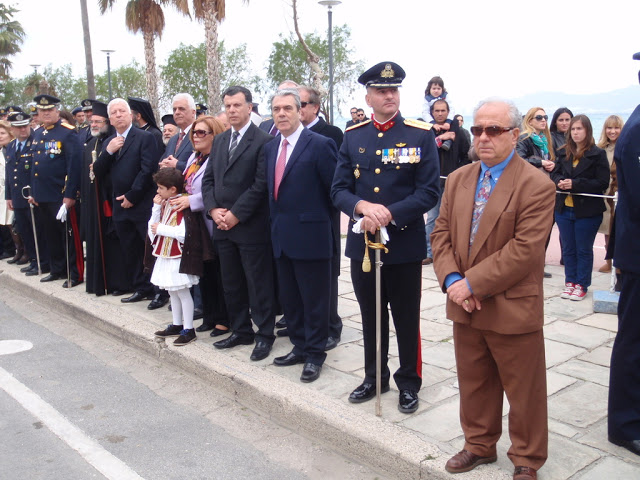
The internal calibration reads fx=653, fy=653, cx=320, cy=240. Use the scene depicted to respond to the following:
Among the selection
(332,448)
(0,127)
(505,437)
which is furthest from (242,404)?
(0,127)

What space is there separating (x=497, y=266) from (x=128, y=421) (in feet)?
9.11

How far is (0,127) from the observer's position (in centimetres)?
989

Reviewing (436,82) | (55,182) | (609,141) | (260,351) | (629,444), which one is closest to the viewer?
(629,444)

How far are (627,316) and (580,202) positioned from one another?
345cm

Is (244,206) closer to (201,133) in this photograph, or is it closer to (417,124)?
(201,133)

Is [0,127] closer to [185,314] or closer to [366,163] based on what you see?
[185,314]

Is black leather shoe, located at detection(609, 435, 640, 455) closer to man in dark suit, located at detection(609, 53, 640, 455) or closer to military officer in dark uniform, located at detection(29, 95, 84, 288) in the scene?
man in dark suit, located at detection(609, 53, 640, 455)

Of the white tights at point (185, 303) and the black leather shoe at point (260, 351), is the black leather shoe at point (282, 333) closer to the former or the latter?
the black leather shoe at point (260, 351)

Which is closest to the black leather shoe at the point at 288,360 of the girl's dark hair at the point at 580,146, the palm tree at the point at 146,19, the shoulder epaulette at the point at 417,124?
the shoulder epaulette at the point at 417,124

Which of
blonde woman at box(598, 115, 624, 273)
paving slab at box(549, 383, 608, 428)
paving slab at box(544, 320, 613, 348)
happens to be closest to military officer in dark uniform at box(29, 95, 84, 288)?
paving slab at box(544, 320, 613, 348)

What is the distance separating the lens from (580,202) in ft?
22.0

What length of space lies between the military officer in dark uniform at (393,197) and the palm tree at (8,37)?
38.2 meters

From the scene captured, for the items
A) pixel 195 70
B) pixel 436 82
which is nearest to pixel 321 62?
pixel 195 70

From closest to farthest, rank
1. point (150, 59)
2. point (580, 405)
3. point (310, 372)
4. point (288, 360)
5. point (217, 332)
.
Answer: point (580, 405), point (310, 372), point (288, 360), point (217, 332), point (150, 59)
